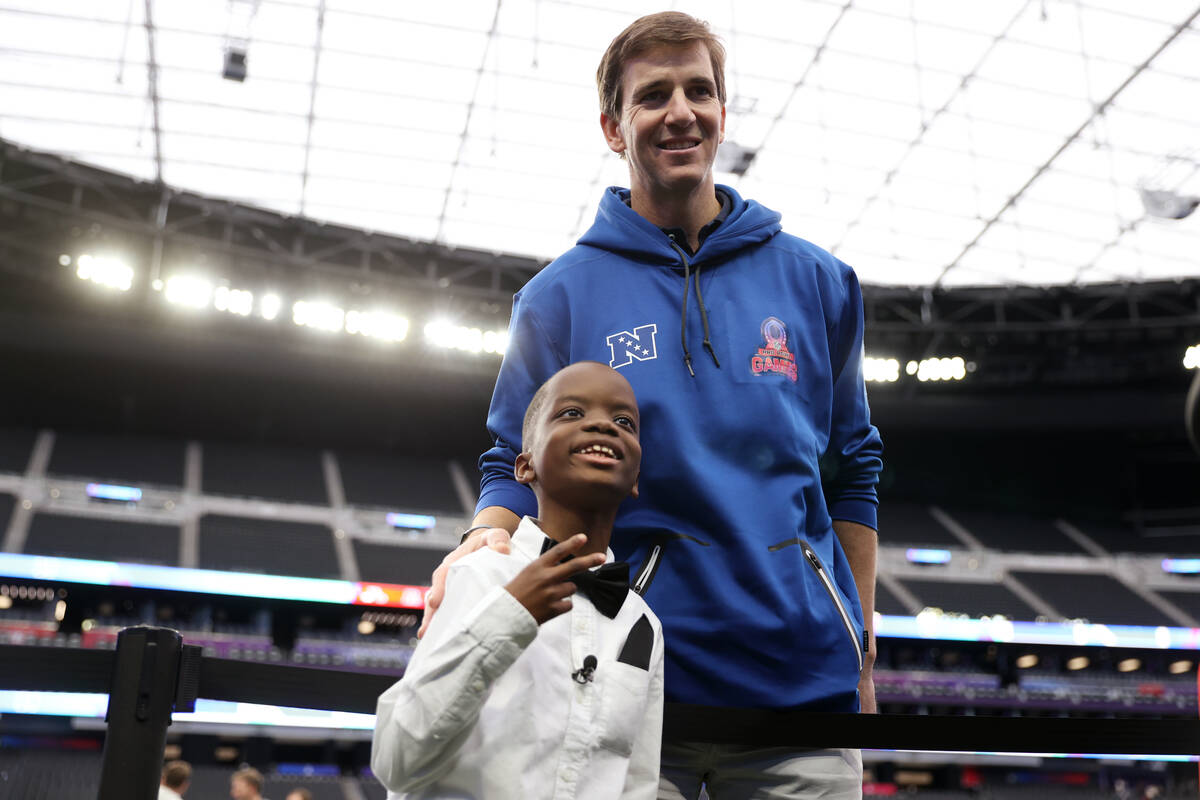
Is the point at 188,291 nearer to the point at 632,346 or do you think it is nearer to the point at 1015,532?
the point at 632,346

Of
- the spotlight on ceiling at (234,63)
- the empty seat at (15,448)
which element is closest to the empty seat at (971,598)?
the spotlight on ceiling at (234,63)

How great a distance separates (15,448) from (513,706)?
2546cm

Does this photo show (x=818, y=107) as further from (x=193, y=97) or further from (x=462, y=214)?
(x=193, y=97)

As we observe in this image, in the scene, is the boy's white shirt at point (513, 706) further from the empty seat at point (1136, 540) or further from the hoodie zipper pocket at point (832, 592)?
the empty seat at point (1136, 540)

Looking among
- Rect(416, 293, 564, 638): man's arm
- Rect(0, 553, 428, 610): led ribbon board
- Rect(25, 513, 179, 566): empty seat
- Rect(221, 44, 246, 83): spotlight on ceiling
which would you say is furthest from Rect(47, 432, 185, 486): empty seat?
Rect(416, 293, 564, 638): man's arm

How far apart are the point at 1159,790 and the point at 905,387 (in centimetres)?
1087

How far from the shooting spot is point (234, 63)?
1647 cm

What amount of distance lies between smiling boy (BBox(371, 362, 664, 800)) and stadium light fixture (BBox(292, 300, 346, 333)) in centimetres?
2278

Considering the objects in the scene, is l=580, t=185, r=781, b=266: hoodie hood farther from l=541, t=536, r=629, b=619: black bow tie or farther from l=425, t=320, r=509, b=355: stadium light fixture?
l=425, t=320, r=509, b=355: stadium light fixture

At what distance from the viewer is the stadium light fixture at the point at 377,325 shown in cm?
2378

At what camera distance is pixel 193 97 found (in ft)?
60.2

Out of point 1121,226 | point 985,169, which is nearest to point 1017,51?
point 985,169

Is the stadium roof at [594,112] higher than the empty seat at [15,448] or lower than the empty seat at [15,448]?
higher

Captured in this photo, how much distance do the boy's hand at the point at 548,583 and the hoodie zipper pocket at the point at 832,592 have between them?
497 millimetres
